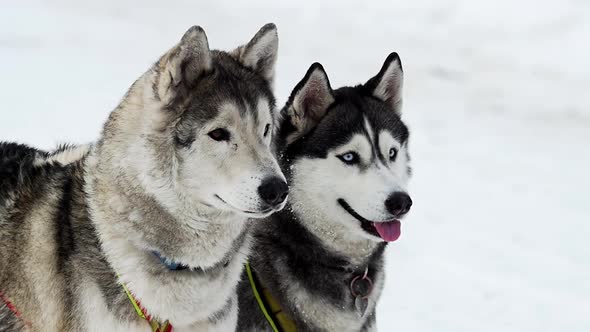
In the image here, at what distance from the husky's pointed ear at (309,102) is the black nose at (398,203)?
0.53m

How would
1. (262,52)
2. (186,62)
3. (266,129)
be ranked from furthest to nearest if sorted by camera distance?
1. (262,52)
2. (266,129)
3. (186,62)

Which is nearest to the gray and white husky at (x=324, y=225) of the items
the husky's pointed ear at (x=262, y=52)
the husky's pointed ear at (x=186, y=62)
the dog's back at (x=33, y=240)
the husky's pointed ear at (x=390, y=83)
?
the husky's pointed ear at (x=390, y=83)

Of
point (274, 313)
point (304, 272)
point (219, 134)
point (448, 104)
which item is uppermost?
point (219, 134)

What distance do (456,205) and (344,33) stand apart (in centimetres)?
500

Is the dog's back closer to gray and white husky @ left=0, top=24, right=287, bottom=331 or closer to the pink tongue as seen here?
gray and white husky @ left=0, top=24, right=287, bottom=331

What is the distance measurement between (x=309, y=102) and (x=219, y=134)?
93 centimetres

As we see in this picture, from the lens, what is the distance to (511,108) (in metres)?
8.66

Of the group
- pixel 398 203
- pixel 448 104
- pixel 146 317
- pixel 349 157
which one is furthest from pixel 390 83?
pixel 448 104

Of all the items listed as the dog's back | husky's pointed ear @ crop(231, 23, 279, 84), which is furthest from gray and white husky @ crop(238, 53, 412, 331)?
the dog's back

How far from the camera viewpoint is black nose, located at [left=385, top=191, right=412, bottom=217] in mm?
3115

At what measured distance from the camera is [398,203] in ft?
10.2

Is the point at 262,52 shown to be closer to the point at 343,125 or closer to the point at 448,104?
the point at 343,125

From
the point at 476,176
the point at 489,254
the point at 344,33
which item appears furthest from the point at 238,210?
the point at 344,33

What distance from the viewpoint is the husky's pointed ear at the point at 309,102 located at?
3.35m
